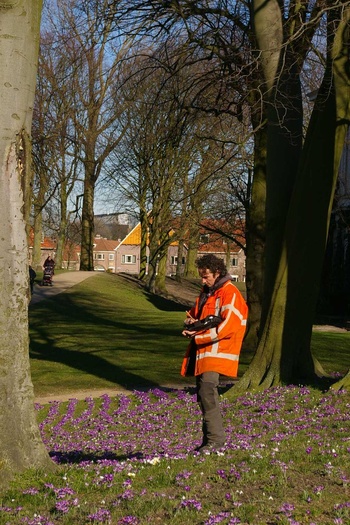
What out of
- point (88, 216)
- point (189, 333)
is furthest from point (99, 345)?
point (88, 216)

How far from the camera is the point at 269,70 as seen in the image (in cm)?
1374

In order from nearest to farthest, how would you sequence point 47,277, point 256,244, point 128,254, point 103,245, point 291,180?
1. point 291,180
2. point 256,244
3. point 47,277
4. point 128,254
5. point 103,245

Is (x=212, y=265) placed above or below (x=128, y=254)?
below

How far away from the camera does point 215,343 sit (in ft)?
23.8

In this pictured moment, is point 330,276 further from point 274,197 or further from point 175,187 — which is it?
point 274,197

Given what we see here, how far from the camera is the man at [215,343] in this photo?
7.21m

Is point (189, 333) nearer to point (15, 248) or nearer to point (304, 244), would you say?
point (15, 248)

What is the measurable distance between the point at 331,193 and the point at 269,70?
2.58 metres

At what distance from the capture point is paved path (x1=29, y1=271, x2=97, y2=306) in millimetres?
36281

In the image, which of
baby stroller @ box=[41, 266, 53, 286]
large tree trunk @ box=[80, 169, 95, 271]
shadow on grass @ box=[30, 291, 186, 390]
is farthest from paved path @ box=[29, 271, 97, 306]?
large tree trunk @ box=[80, 169, 95, 271]

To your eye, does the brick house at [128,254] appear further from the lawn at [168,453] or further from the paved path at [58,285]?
the lawn at [168,453]

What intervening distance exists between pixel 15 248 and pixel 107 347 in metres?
14.7

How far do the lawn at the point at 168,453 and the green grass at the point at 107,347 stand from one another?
2.7 inches

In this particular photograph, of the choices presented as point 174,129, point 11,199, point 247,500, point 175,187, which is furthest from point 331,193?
point 175,187
